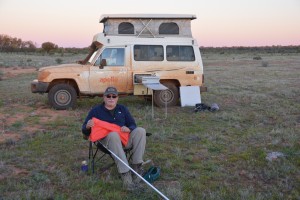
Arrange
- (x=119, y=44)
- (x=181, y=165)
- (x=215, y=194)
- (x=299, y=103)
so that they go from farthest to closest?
(x=299, y=103) < (x=119, y=44) < (x=181, y=165) < (x=215, y=194)

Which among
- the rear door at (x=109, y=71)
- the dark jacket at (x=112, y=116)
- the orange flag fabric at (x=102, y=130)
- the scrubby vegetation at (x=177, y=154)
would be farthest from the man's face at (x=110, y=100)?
the rear door at (x=109, y=71)

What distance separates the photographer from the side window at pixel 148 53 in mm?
11000

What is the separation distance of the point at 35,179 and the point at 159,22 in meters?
7.25

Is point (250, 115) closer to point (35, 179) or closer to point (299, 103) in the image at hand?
point (299, 103)

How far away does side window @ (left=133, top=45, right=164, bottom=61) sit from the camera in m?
11.0

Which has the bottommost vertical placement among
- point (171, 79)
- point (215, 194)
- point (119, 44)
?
point (215, 194)

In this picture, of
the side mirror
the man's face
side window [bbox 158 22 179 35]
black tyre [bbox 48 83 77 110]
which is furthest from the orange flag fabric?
side window [bbox 158 22 179 35]

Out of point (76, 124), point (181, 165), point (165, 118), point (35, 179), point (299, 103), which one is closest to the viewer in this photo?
point (35, 179)

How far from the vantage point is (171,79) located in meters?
11.4

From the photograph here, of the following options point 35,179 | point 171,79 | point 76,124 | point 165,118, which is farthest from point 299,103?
point 35,179

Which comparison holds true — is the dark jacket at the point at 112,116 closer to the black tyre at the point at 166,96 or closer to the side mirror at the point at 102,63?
the side mirror at the point at 102,63

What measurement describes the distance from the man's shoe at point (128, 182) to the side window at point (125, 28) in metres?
6.79

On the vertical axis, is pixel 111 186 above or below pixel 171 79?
below

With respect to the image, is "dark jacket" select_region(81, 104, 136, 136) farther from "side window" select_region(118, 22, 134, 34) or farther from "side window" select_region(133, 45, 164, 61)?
"side window" select_region(118, 22, 134, 34)
